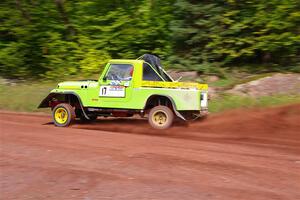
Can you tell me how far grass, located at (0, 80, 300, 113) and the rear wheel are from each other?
3.16 meters

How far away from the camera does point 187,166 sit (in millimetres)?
6906

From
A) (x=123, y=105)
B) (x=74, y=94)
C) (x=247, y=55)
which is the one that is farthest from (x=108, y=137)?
(x=247, y=55)

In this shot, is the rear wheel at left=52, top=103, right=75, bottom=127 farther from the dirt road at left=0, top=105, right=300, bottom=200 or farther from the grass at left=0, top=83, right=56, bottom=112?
the grass at left=0, top=83, right=56, bottom=112

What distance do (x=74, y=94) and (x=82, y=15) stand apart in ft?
35.2

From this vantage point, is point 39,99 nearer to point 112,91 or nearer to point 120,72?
point 112,91

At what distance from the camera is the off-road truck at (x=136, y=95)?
10734 mm

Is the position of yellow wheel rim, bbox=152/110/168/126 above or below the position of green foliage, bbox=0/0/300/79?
below

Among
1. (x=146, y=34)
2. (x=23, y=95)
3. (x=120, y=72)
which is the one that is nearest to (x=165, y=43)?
(x=146, y=34)

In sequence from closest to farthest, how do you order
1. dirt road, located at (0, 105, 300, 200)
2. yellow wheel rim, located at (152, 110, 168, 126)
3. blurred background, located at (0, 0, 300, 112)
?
1. dirt road, located at (0, 105, 300, 200)
2. yellow wheel rim, located at (152, 110, 168, 126)
3. blurred background, located at (0, 0, 300, 112)

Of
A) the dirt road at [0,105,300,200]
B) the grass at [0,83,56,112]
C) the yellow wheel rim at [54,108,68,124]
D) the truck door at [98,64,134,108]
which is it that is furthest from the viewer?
the grass at [0,83,56,112]

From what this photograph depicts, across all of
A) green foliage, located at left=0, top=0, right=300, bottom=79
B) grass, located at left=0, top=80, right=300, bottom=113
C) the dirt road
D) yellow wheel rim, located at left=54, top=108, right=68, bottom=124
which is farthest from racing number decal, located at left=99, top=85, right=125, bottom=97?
green foliage, located at left=0, top=0, right=300, bottom=79

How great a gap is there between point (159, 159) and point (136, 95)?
12.6 ft

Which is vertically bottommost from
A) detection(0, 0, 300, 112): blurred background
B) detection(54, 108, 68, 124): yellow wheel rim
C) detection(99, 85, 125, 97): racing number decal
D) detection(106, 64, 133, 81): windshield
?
detection(54, 108, 68, 124): yellow wheel rim

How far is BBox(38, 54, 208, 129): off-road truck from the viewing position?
10734 millimetres
